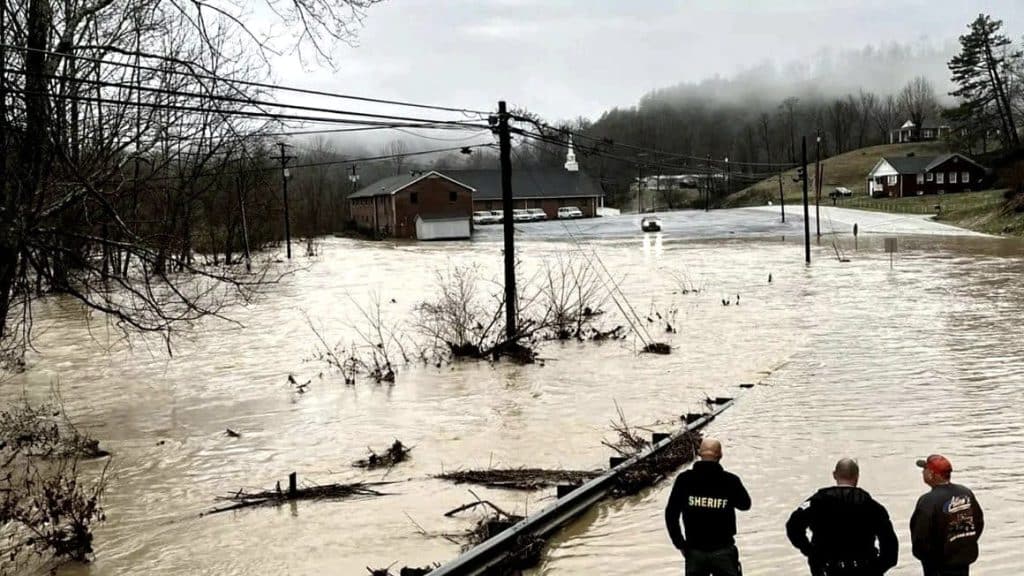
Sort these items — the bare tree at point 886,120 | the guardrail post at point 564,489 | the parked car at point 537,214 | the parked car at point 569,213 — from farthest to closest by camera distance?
the bare tree at point 886,120 < the parked car at point 569,213 < the parked car at point 537,214 < the guardrail post at point 564,489

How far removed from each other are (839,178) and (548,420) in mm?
123200

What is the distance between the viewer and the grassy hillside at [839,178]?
122000 mm

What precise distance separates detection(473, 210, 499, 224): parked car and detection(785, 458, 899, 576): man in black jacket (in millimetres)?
102917

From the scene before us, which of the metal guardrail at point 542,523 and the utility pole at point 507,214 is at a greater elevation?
the utility pole at point 507,214

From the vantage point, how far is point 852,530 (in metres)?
5.79

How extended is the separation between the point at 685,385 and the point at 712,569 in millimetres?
11915

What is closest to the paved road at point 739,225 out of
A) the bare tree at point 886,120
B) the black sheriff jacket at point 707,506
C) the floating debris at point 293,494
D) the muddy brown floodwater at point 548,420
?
the muddy brown floodwater at point 548,420

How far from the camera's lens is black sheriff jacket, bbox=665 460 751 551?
6.36 meters

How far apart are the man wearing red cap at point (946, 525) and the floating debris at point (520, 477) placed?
5390 millimetres

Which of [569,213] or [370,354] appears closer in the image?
[370,354]

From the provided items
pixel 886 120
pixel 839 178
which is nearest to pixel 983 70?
pixel 839 178

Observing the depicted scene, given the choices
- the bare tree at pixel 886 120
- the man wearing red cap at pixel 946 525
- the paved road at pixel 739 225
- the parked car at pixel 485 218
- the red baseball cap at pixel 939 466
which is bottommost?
the man wearing red cap at pixel 946 525

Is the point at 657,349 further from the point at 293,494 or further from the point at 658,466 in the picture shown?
the point at 293,494

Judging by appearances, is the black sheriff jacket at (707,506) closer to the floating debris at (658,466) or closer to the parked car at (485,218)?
the floating debris at (658,466)
